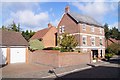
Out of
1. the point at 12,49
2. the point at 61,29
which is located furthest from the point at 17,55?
the point at 61,29

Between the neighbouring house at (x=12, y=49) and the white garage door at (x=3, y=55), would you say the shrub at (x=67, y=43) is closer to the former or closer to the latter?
the neighbouring house at (x=12, y=49)

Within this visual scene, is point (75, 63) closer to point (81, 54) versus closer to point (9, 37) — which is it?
point (81, 54)

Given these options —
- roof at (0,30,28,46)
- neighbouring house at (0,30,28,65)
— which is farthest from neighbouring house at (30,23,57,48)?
neighbouring house at (0,30,28,65)

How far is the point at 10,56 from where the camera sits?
27.2 metres

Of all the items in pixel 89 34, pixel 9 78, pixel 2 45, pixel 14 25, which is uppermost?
pixel 14 25

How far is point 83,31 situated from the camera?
35750 mm

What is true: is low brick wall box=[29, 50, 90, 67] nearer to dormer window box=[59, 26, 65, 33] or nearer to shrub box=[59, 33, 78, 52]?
shrub box=[59, 33, 78, 52]

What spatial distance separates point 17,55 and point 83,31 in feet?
49.5

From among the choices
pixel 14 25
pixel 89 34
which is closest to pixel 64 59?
pixel 89 34

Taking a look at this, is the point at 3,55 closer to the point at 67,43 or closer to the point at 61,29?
the point at 67,43

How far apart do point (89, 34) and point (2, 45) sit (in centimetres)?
1950

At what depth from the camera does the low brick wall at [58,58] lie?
23375 millimetres

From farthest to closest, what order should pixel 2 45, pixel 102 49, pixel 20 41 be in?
1. pixel 102 49
2. pixel 20 41
3. pixel 2 45

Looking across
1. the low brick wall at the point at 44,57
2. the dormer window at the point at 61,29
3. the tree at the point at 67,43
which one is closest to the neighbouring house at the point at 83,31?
the dormer window at the point at 61,29
